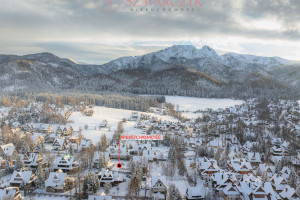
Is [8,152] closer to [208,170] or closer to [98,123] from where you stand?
[98,123]

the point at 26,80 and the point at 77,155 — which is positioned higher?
the point at 26,80

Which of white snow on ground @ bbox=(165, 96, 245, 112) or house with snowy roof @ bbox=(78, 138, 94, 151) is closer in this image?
house with snowy roof @ bbox=(78, 138, 94, 151)

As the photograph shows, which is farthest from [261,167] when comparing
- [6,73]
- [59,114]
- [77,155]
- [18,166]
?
[6,73]

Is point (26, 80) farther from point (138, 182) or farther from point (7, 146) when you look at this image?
point (138, 182)

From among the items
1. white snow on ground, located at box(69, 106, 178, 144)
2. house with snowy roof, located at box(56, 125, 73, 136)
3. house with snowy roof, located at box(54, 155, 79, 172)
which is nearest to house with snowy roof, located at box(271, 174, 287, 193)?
house with snowy roof, located at box(54, 155, 79, 172)

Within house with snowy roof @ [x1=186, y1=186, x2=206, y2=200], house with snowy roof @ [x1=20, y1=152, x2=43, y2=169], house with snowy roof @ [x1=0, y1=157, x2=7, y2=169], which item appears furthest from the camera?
house with snowy roof @ [x1=20, y1=152, x2=43, y2=169]

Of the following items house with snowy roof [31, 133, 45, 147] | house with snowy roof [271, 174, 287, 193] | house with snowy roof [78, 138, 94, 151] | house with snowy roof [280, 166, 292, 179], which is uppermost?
house with snowy roof [31, 133, 45, 147]

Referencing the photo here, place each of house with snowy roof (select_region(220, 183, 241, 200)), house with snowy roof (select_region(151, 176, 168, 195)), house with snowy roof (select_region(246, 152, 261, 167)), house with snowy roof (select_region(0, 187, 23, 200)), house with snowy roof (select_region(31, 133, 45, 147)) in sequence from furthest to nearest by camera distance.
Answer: house with snowy roof (select_region(31, 133, 45, 147)) < house with snowy roof (select_region(246, 152, 261, 167)) < house with snowy roof (select_region(151, 176, 168, 195)) < house with snowy roof (select_region(220, 183, 241, 200)) < house with snowy roof (select_region(0, 187, 23, 200))

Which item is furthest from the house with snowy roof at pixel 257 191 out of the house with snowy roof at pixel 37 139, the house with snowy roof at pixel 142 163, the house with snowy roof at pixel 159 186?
the house with snowy roof at pixel 37 139

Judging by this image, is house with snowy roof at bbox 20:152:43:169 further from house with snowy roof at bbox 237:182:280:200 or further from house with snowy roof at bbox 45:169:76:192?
house with snowy roof at bbox 237:182:280:200
